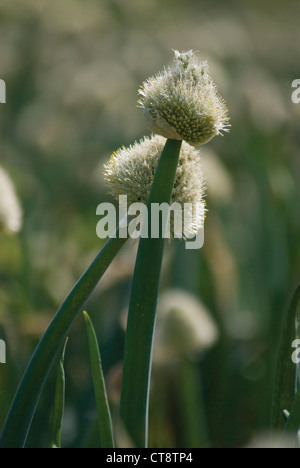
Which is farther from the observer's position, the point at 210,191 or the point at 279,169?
the point at 279,169

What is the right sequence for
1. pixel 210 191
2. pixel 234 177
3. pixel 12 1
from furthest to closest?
1. pixel 12 1
2. pixel 234 177
3. pixel 210 191

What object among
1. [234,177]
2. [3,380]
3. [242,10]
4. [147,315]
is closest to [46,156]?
[234,177]

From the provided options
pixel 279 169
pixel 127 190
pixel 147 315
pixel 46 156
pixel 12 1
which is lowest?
pixel 147 315

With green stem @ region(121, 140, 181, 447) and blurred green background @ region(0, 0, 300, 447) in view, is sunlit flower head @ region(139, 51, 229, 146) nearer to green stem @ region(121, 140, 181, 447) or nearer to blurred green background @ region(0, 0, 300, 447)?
green stem @ region(121, 140, 181, 447)

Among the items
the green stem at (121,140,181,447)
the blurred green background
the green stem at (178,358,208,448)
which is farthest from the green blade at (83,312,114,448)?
the green stem at (178,358,208,448)

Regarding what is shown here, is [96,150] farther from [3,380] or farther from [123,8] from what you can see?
[123,8]

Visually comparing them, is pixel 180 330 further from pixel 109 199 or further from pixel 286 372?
pixel 286 372

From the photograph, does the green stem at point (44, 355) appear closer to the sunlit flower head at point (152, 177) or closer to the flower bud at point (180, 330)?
the sunlit flower head at point (152, 177)
